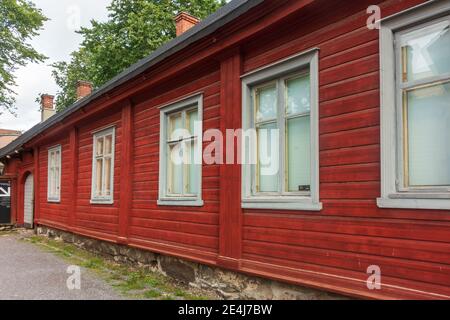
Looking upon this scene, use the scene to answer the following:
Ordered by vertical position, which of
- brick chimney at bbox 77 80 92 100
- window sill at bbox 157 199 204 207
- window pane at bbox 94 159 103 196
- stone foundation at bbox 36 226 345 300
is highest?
brick chimney at bbox 77 80 92 100

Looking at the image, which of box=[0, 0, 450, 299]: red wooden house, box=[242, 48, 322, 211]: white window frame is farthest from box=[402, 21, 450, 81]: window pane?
box=[242, 48, 322, 211]: white window frame

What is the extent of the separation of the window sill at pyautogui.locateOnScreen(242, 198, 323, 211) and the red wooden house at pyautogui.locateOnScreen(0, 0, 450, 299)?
0.05 ft

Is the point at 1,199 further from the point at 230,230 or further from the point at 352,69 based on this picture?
the point at 352,69

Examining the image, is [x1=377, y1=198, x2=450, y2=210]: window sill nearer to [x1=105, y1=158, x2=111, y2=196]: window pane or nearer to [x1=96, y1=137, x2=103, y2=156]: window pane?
[x1=105, y1=158, x2=111, y2=196]: window pane

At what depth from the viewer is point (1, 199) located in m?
17.5

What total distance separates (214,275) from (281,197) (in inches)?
71.2

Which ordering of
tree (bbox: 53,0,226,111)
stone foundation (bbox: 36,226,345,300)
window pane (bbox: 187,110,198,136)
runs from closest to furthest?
stone foundation (bbox: 36,226,345,300)
window pane (bbox: 187,110,198,136)
tree (bbox: 53,0,226,111)

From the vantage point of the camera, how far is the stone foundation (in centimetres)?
491

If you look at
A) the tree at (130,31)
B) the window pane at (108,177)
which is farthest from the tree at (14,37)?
the window pane at (108,177)

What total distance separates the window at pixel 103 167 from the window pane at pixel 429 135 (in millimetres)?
7117

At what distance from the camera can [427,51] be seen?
12.5 feet

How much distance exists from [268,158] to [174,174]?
255 cm

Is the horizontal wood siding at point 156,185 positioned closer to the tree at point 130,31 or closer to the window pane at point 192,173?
the window pane at point 192,173

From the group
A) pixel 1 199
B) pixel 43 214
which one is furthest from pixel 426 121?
pixel 1 199
